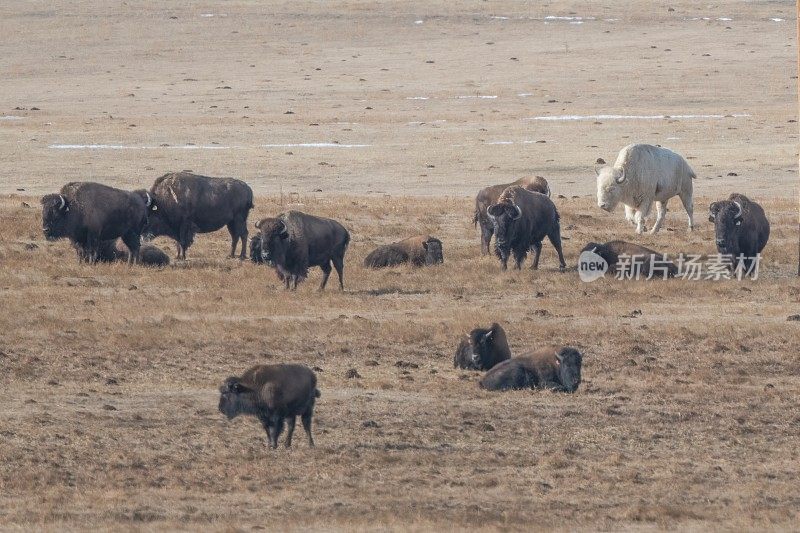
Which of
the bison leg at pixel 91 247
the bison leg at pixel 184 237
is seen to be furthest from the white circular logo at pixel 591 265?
the bison leg at pixel 91 247

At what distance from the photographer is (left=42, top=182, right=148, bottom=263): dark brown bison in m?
24.9

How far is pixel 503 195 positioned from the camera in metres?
25.1

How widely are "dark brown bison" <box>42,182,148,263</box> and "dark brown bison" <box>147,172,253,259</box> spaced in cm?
106

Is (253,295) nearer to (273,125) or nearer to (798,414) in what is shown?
(798,414)

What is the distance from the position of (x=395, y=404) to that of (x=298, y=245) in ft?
23.3

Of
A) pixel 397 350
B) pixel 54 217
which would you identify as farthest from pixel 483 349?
pixel 54 217

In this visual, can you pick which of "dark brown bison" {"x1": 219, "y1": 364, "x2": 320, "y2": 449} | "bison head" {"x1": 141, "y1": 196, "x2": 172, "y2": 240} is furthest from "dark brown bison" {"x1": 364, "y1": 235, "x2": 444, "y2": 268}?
"dark brown bison" {"x1": 219, "y1": 364, "x2": 320, "y2": 449}

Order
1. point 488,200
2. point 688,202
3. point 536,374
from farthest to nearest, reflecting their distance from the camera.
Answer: point 688,202 < point 488,200 < point 536,374

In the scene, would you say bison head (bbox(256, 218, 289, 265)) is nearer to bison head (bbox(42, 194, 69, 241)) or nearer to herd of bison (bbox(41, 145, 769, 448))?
herd of bison (bbox(41, 145, 769, 448))

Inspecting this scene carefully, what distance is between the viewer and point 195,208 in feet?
86.7

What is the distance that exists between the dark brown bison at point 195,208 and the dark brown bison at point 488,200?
153 inches

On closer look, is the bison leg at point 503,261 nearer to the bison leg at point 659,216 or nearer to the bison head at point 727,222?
the bison head at point 727,222

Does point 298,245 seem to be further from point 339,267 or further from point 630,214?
point 630,214

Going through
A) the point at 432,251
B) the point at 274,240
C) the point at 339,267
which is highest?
the point at 274,240
